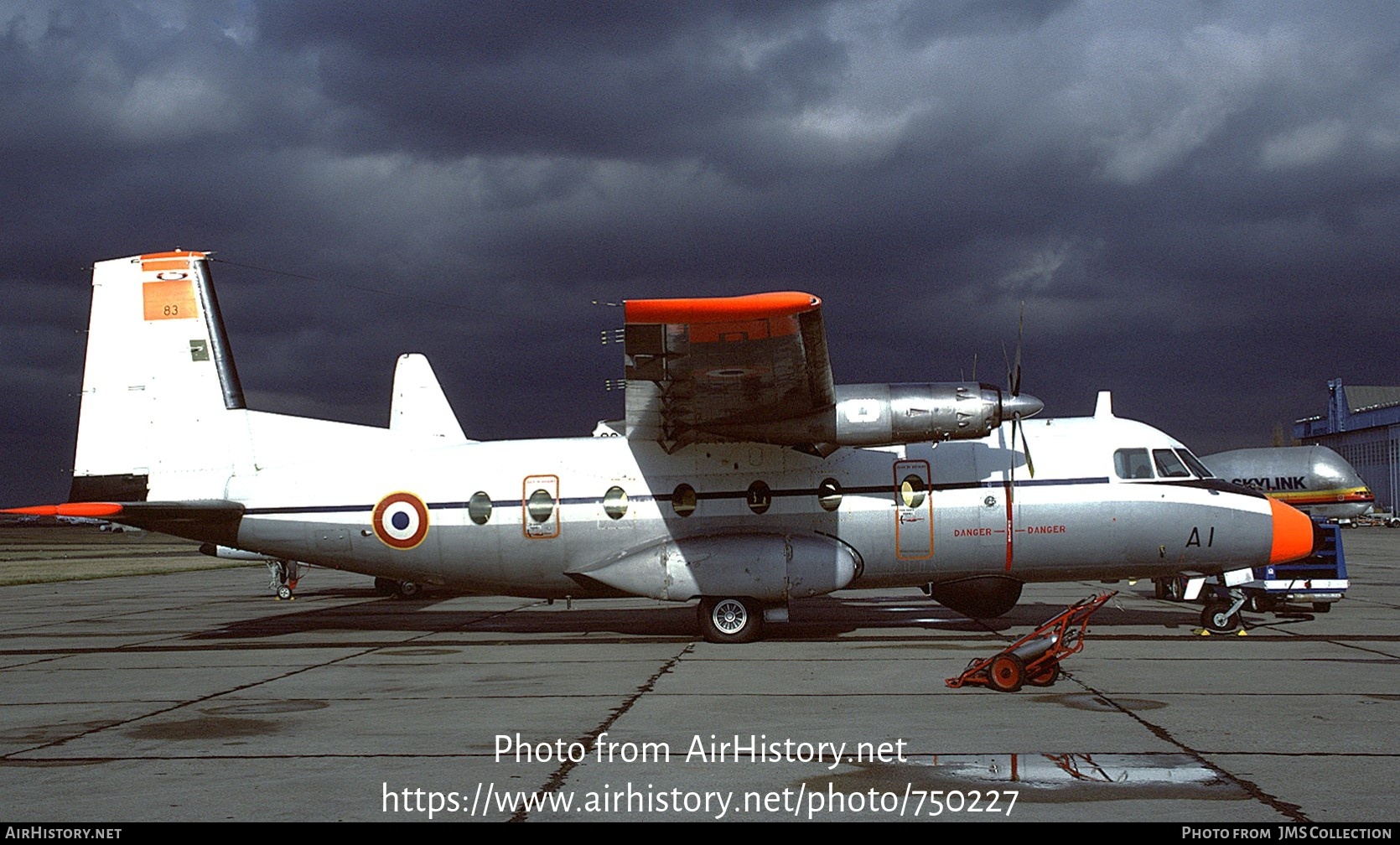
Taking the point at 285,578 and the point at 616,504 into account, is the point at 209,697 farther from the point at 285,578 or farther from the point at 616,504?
the point at 285,578

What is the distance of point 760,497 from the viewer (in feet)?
54.8

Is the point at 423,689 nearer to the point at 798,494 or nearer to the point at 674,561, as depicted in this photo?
the point at 674,561

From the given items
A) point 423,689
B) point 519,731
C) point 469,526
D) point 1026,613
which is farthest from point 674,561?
point 1026,613

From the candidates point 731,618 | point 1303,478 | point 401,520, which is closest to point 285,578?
point 401,520

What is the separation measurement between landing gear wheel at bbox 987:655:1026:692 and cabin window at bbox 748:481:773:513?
5662 mm

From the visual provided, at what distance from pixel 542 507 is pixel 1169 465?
9504mm

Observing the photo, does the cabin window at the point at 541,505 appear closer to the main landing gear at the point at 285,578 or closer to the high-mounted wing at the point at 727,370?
the high-mounted wing at the point at 727,370

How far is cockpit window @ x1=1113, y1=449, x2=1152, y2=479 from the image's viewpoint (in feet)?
54.6

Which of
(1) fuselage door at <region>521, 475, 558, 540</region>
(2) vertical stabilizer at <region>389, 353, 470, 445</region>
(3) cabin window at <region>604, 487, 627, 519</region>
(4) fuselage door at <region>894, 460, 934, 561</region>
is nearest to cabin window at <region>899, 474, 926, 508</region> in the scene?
(4) fuselage door at <region>894, 460, 934, 561</region>

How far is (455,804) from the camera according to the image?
7.29m

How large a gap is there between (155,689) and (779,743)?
7.85 m

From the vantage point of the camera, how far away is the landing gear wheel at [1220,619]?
16.6m

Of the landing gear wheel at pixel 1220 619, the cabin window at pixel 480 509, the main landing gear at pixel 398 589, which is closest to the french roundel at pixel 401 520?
the cabin window at pixel 480 509

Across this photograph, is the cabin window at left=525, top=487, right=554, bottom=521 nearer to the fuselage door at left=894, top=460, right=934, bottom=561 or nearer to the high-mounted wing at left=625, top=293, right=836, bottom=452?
the high-mounted wing at left=625, top=293, right=836, bottom=452
